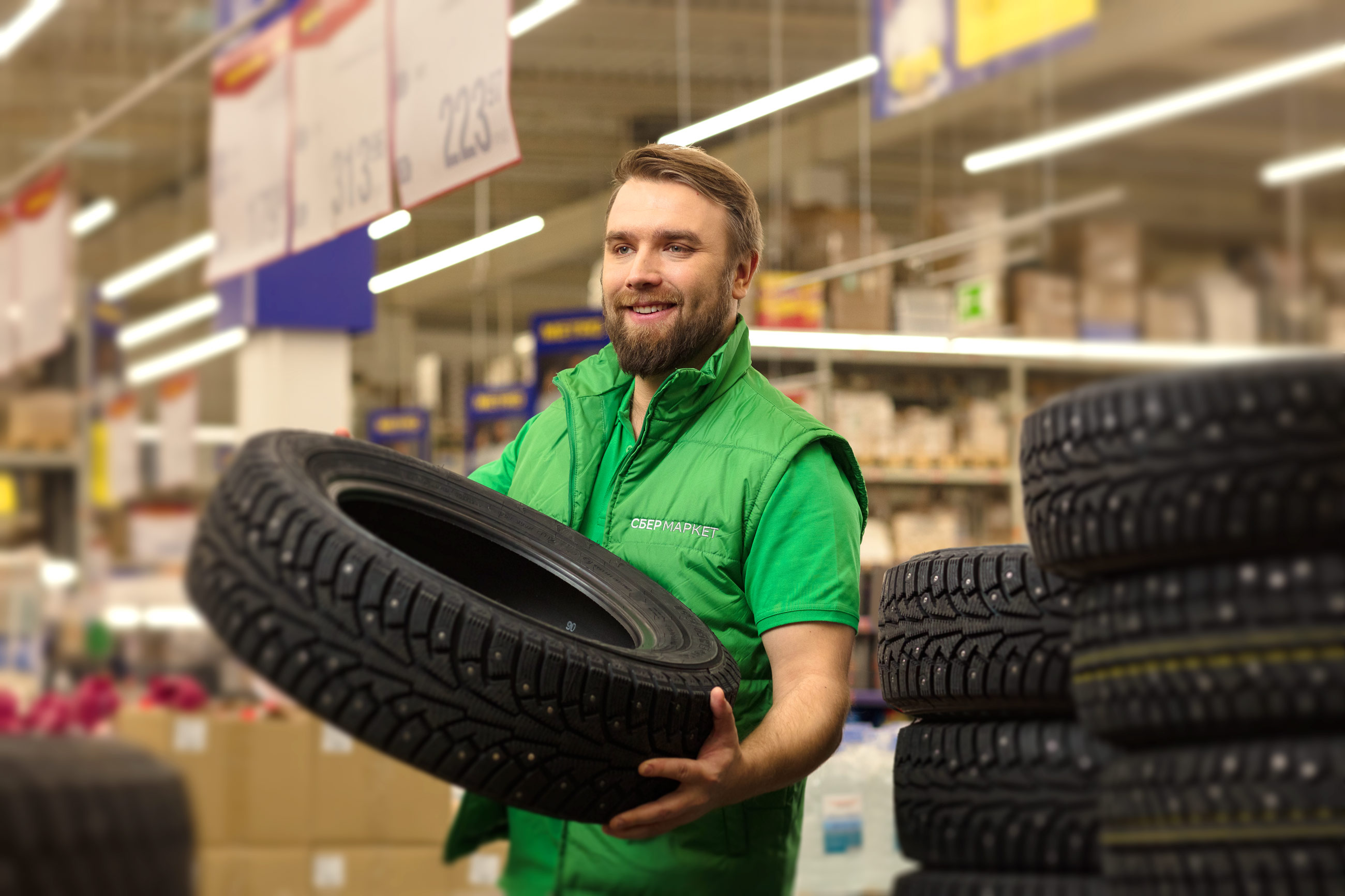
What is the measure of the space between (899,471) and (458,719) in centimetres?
675

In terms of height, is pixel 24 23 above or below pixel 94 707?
above

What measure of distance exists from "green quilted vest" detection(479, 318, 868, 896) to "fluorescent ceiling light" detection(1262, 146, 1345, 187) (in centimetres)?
1328

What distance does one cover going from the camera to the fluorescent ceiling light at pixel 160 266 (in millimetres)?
11070

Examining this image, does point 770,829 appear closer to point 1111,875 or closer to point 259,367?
point 1111,875

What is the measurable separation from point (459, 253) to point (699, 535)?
18.9ft

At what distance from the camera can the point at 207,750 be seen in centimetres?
222

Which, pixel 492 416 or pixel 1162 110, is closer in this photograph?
pixel 492 416

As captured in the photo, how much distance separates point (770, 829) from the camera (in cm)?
182

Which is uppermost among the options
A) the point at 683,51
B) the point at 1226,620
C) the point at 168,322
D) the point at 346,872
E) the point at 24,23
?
the point at 683,51

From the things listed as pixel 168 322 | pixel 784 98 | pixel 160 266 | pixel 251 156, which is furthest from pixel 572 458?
pixel 168 322

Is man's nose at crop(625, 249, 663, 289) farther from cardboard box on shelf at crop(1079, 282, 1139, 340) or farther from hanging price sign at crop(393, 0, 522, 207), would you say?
cardboard box on shelf at crop(1079, 282, 1139, 340)

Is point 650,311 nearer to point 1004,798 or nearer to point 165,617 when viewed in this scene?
point 1004,798

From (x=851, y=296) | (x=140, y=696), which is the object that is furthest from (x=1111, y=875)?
(x=851, y=296)

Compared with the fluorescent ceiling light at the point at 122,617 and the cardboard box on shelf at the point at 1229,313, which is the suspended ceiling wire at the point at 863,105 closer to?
the cardboard box on shelf at the point at 1229,313
